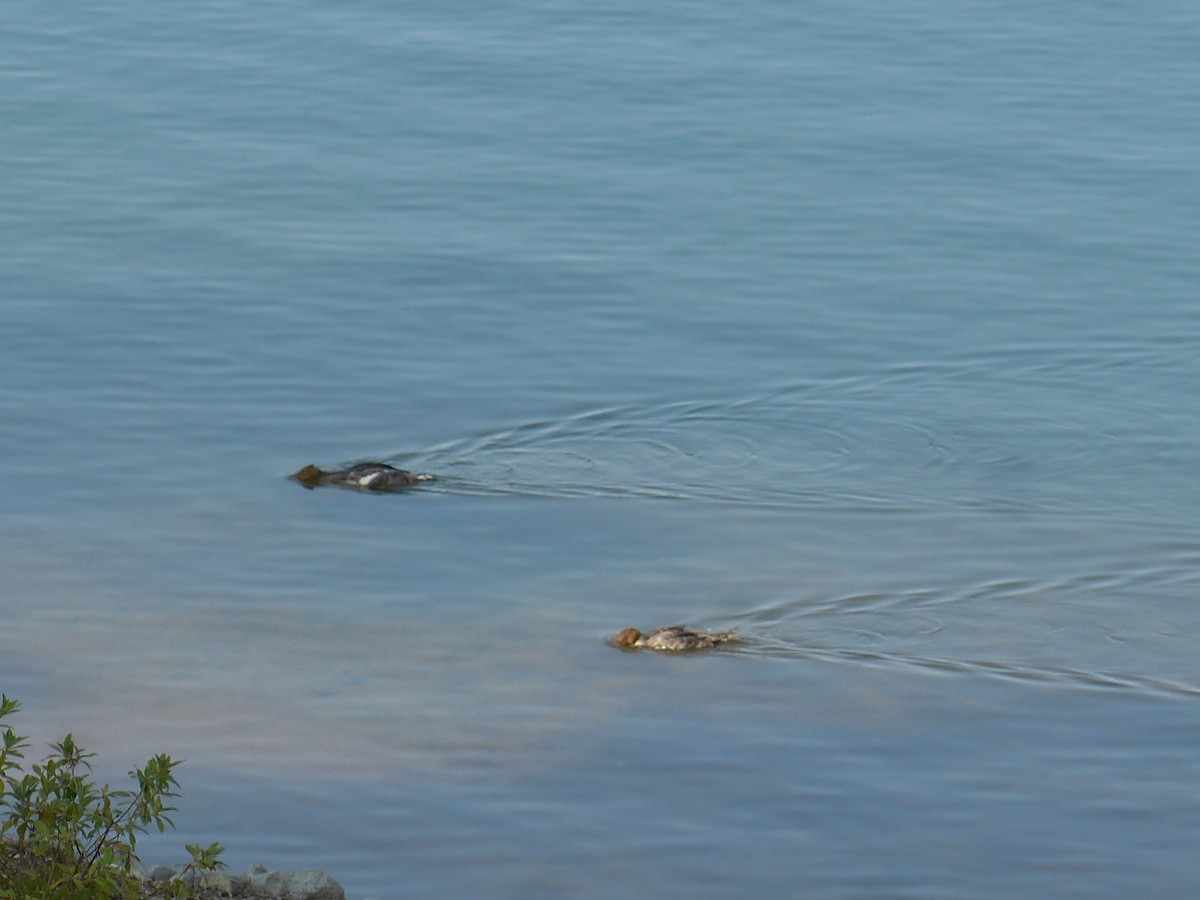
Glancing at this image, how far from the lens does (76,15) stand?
106 ft

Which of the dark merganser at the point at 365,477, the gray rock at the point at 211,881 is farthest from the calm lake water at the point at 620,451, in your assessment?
the gray rock at the point at 211,881

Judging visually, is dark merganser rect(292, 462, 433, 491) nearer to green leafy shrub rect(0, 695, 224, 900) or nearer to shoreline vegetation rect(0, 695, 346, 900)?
shoreline vegetation rect(0, 695, 346, 900)

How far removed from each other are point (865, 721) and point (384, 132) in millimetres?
15725

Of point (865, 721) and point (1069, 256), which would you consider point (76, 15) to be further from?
point (865, 721)

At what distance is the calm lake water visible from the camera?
1039cm

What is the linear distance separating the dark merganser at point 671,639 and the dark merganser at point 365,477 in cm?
317

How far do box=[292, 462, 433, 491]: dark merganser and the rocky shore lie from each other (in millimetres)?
6559

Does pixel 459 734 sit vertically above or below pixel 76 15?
below

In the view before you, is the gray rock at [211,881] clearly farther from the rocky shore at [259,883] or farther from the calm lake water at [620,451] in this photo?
the calm lake water at [620,451]

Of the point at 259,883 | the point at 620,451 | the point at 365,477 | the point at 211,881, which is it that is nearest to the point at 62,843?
the point at 211,881

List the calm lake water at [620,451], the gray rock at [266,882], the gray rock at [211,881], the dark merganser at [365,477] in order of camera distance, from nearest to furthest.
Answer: the gray rock at [211,881]
the gray rock at [266,882]
the calm lake water at [620,451]
the dark merganser at [365,477]

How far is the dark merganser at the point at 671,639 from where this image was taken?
40.0ft

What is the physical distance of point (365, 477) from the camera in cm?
1505

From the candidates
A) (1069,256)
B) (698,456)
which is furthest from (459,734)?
(1069,256)
